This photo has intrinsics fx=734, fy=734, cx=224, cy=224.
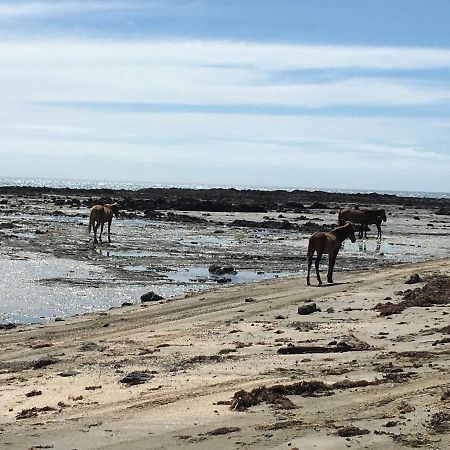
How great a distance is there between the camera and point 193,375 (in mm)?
8758

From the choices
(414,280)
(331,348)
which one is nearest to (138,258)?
(414,280)

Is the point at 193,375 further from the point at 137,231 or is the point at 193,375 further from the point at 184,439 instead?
the point at 137,231

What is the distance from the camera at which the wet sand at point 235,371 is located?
6.39m

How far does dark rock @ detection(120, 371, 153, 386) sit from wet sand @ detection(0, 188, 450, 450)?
34 mm

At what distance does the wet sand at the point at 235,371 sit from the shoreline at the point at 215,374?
0.02 m

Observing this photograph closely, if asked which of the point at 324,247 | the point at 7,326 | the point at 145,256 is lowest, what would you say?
the point at 7,326

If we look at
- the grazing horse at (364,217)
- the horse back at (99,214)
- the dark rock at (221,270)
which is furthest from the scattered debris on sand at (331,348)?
the grazing horse at (364,217)

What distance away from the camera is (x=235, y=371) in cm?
887

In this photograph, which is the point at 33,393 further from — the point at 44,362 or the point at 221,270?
the point at 221,270

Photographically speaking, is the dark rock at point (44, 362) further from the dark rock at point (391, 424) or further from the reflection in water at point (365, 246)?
the reflection in water at point (365, 246)

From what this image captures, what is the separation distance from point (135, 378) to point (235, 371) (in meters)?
1.21

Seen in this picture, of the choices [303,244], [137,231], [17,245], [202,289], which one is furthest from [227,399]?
[137,231]

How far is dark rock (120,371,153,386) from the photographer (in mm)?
8516

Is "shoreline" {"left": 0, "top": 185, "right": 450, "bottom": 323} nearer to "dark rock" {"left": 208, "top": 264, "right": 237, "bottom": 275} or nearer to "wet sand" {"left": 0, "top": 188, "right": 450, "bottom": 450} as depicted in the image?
"dark rock" {"left": 208, "top": 264, "right": 237, "bottom": 275}
